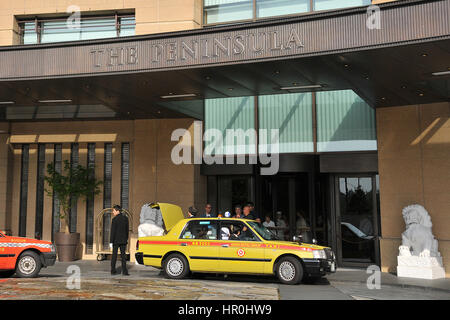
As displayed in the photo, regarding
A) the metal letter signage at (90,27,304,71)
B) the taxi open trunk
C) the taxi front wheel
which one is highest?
the metal letter signage at (90,27,304,71)

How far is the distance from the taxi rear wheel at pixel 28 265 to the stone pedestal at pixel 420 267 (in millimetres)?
9647

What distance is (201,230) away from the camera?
12289 mm

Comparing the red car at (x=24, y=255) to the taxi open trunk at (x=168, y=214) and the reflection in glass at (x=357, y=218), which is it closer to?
the taxi open trunk at (x=168, y=214)

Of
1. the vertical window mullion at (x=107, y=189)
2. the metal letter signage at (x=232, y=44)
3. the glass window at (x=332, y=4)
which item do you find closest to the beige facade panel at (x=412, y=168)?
the glass window at (x=332, y=4)

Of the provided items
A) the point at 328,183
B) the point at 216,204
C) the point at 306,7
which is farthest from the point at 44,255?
the point at 306,7

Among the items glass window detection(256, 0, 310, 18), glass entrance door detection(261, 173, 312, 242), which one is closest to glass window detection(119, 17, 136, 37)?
glass window detection(256, 0, 310, 18)

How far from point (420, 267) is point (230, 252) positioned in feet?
17.2

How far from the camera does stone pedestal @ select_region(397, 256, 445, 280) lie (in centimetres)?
1274

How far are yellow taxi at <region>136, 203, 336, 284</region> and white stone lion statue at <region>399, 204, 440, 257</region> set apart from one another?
2.57m

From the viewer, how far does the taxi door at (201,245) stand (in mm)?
11914

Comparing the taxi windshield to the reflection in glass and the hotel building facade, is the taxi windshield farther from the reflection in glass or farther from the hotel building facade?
the reflection in glass

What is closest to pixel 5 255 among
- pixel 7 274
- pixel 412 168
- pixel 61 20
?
pixel 7 274

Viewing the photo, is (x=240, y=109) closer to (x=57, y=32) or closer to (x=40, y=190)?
(x=57, y=32)

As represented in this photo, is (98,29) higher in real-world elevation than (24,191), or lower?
higher
